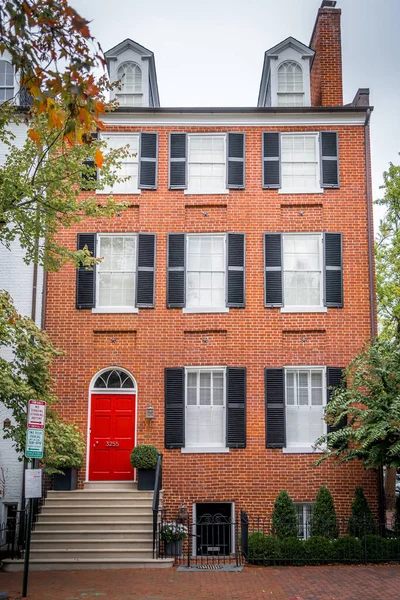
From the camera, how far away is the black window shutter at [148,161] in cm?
1719

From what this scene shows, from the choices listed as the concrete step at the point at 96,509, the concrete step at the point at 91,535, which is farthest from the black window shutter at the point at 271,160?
the concrete step at the point at 91,535

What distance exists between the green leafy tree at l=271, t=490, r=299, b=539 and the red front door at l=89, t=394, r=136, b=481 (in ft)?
11.5

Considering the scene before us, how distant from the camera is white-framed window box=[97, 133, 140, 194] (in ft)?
56.7

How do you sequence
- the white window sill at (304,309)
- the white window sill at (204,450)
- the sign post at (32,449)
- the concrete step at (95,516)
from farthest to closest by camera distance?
the white window sill at (304,309), the white window sill at (204,450), the concrete step at (95,516), the sign post at (32,449)

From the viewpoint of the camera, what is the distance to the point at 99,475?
53.0ft

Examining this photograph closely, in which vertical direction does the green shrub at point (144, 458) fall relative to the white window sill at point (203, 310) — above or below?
below

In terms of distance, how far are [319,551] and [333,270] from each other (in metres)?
6.58

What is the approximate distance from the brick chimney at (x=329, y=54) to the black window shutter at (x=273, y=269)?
13.7ft

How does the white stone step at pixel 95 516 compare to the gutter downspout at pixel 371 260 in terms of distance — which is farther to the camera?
the gutter downspout at pixel 371 260

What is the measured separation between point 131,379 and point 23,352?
4569 millimetres

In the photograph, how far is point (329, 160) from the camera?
17297 mm

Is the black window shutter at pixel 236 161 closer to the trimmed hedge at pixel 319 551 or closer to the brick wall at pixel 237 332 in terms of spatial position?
the brick wall at pixel 237 332

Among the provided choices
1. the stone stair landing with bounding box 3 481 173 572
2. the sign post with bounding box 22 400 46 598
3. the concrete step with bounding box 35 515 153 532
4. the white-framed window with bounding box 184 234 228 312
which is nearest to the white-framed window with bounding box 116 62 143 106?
the white-framed window with bounding box 184 234 228 312

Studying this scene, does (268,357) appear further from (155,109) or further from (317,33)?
(317,33)
